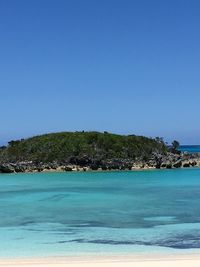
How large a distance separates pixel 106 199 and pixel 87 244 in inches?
623

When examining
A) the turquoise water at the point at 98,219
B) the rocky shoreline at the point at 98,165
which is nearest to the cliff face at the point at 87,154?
the rocky shoreline at the point at 98,165

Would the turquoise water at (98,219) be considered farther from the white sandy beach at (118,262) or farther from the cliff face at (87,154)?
the cliff face at (87,154)

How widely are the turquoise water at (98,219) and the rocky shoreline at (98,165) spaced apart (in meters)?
21.4

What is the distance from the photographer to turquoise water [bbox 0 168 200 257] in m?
17.3

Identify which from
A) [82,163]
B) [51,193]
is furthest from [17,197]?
[82,163]

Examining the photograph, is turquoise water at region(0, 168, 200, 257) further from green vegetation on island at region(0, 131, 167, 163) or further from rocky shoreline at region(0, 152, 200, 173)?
green vegetation on island at region(0, 131, 167, 163)

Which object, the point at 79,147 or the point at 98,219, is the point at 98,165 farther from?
the point at 98,219

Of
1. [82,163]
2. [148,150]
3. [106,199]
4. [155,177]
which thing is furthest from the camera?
[148,150]

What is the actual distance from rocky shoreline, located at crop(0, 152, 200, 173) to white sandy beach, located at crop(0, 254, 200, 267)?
164ft

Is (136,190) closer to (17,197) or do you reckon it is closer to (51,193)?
(51,193)

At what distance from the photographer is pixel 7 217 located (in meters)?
25.1

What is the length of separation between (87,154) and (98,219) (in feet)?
146

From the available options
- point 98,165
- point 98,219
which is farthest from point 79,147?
point 98,219

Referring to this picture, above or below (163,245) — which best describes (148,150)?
above
